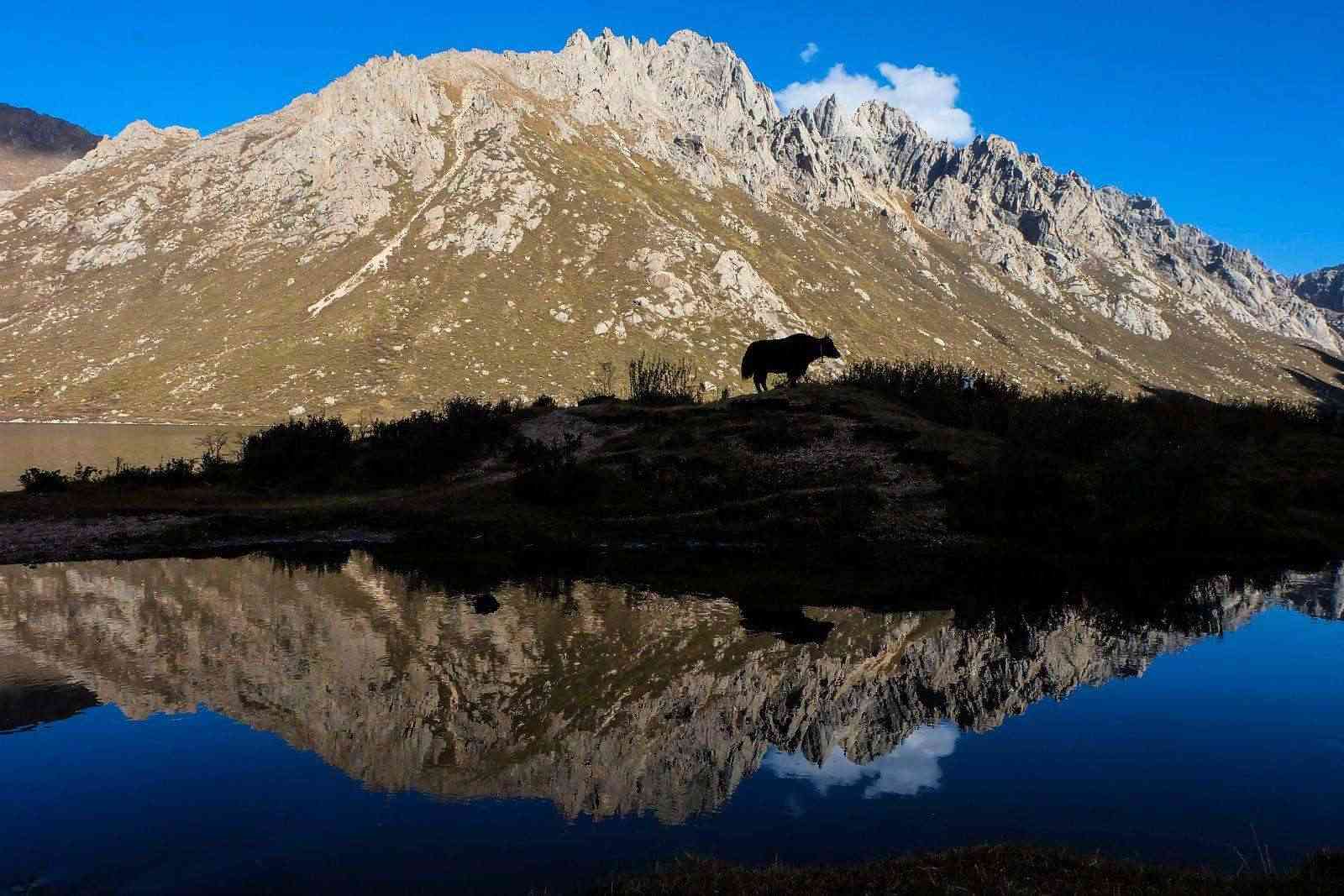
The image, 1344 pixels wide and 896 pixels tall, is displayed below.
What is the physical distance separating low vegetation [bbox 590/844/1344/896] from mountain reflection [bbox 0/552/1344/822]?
219cm

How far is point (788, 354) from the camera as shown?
44.2 m

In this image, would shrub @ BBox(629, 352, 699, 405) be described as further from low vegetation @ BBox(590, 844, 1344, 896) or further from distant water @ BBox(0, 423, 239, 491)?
low vegetation @ BBox(590, 844, 1344, 896)

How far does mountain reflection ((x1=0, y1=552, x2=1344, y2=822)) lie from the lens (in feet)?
35.4

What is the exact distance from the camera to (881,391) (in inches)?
1661

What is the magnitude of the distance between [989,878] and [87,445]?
8413cm

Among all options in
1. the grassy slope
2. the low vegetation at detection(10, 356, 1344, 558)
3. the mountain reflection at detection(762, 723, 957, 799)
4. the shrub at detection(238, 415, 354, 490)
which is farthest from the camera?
the shrub at detection(238, 415, 354, 490)

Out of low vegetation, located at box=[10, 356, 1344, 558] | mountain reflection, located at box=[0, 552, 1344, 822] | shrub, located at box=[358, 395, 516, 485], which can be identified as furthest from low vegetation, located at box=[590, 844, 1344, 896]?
shrub, located at box=[358, 395, 516, 485]

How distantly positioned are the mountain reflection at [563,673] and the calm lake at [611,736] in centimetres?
7

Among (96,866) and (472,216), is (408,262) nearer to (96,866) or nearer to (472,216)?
(472,216)

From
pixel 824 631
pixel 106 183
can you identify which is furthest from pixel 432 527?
pixel 106 183

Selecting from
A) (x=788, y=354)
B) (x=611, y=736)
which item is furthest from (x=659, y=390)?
(x=611, y=736)

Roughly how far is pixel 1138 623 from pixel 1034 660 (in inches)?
184

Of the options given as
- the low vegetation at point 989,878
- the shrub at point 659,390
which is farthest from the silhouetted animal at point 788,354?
the low vegetation at point 989,878

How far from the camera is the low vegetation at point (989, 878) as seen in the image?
6.76 meters
